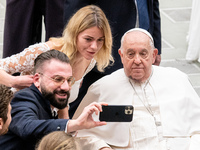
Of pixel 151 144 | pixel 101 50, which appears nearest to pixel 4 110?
pixel 151 144

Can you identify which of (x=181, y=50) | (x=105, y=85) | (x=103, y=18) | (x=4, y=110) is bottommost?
(x=181, y=50)

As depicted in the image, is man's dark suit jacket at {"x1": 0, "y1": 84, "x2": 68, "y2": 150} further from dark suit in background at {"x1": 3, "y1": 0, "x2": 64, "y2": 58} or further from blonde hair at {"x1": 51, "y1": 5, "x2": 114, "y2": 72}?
dark suit in background at {"x1": 3, "y1": 0, "x2": 64, "y2": 58}

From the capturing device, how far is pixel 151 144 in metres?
3.88

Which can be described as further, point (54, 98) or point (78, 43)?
point (78, 43)

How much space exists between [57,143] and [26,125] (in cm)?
58

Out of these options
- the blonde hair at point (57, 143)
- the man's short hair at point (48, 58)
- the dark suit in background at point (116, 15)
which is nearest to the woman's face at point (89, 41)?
the man's short hair at point (48, 58)

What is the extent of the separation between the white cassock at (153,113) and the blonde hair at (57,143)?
112cm

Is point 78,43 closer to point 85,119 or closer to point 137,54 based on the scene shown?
point 137,54

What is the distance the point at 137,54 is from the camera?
13.1 ft

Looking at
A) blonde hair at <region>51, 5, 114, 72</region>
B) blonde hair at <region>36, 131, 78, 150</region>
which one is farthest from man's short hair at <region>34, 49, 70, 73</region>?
blonde hair at <region>36, 131, 78, 150</region>

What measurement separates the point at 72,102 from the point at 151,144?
55.8 inches

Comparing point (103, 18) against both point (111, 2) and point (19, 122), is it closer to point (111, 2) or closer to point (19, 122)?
point (111, 2)

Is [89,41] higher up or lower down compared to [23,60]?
higher up

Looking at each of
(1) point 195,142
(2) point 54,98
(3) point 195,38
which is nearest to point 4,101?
(2) point 54,98
